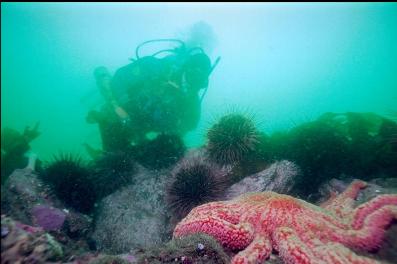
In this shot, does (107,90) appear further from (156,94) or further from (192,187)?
(192,187)

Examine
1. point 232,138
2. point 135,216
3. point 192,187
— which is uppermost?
point 232,138

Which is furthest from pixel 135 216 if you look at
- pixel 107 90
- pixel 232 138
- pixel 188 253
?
pixel 107 90

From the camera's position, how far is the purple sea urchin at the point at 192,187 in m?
6.13

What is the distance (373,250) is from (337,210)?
3.44ft

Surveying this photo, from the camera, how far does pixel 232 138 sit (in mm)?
7324

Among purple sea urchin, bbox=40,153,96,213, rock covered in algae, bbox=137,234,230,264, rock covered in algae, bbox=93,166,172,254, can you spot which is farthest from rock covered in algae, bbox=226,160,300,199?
purple sea urchin, bbox=40,153,96,213

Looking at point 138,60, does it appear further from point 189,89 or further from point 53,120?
point 53,120

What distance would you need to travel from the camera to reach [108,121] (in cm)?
1013

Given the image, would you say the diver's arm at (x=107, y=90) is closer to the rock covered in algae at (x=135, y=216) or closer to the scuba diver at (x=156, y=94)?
the scuba diver at (x=156, y=94)

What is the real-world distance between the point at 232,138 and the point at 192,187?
1.93 metres

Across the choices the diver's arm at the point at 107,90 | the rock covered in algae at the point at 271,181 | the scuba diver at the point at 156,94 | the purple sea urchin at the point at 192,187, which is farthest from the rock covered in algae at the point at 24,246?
the diver's arm at the point at 107,90

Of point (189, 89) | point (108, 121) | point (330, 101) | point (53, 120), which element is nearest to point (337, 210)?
point (108, 121)

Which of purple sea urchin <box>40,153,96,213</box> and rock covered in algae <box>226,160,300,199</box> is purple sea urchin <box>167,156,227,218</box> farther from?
purple sea urchin <box>40,153,96,213</box>

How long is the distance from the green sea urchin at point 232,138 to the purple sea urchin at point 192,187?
1.01 m
